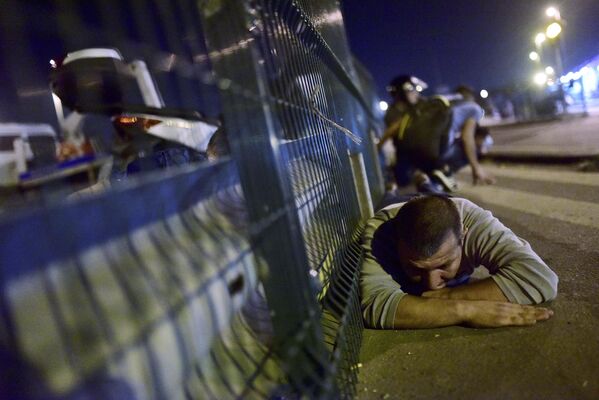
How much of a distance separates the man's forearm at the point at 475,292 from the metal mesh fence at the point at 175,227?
1.75 feet

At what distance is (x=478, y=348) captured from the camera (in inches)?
89.9

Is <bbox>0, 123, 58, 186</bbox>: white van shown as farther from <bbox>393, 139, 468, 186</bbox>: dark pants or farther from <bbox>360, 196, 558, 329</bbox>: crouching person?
<bbox>393, 139, 468, 186</bbox>: dark pants

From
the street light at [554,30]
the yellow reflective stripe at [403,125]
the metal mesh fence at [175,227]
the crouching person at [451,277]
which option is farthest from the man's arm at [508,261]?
the street light at [554,30]

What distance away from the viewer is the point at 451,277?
268cm

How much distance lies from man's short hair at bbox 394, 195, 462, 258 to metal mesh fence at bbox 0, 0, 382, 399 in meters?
0.40

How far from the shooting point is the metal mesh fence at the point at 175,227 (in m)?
1.19

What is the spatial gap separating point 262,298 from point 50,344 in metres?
1.06

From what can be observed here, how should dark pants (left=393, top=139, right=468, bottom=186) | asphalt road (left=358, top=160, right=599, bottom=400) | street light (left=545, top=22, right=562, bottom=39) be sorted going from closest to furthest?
asphalt road (left=358, top=160, right=599, bottom=400) < dark pants (left=393, top=139, right=468, bottom=186) < street light (left=545, top=22, right=562, bottom=39)

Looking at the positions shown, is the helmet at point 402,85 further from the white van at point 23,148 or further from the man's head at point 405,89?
the white van at point 23,148

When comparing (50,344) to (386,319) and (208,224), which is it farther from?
(386,319)

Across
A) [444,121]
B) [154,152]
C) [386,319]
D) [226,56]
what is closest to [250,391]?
[386,319]

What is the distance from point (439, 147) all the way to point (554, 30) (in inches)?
392

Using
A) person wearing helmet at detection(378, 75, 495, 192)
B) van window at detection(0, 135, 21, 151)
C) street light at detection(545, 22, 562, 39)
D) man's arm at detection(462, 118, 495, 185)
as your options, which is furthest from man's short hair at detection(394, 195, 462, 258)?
street light at detection(545, 22, 562, 39)

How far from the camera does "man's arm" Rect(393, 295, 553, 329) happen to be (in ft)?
7.80
